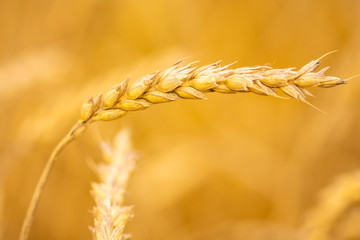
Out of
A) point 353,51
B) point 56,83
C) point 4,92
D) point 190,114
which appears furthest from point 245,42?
point 4,92

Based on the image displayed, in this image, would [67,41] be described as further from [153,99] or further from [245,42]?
[153,99]

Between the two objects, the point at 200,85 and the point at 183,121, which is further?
the point at 183,121

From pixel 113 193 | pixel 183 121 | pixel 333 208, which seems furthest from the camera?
pixel 183 121

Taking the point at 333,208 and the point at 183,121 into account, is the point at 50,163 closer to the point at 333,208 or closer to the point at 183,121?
the point at 333,208

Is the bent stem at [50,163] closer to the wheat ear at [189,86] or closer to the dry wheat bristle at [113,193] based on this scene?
the wheat ear at [189,86]

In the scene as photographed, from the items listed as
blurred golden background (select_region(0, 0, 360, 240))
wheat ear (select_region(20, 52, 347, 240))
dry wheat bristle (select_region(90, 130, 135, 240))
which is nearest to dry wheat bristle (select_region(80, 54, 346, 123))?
wheat ear (select_region(20, 52, 347, 240))

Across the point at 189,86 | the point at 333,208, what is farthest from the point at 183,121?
the point at 189,86

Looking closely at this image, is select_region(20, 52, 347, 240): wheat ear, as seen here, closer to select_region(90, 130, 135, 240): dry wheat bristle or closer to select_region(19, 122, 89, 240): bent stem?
select_region(19, 122, 89, 240): bent stem
